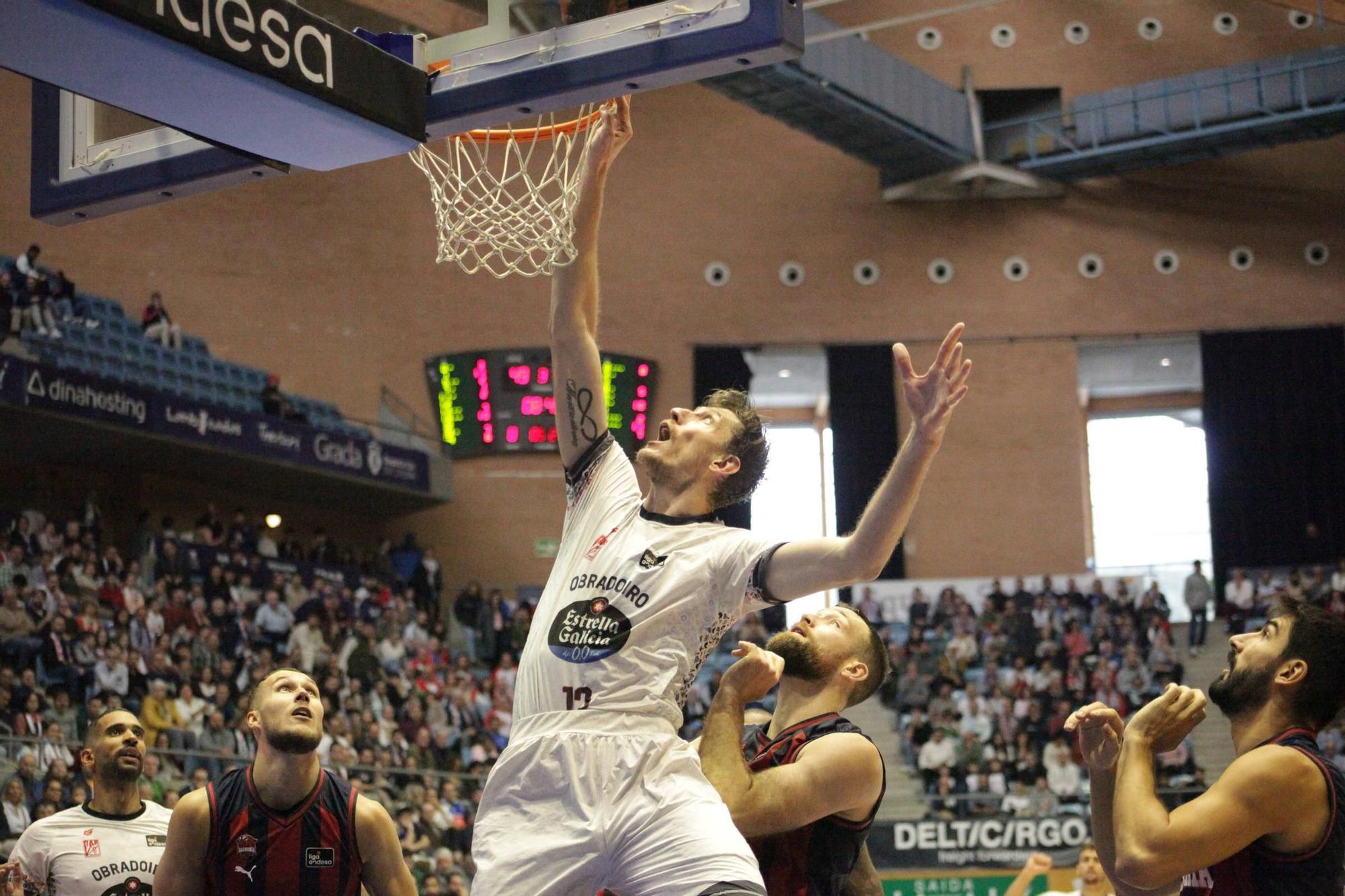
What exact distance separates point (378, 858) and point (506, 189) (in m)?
3.02

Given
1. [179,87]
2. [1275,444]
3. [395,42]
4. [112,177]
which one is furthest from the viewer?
[1275,444]

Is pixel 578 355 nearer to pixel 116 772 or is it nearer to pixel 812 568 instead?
pixel 812 568

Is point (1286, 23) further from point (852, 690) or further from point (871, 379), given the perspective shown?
point (852, 690)

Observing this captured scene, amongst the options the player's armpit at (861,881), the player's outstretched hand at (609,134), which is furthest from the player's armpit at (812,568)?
the player's outstretched hand at (609,134)

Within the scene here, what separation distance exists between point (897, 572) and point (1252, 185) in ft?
29.8

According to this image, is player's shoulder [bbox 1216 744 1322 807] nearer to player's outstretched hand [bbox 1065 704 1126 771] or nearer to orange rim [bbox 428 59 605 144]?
player's outstretched hand [bbox 1065 704 1126 771]

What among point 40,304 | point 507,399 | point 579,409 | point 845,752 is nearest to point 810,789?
point 845,752

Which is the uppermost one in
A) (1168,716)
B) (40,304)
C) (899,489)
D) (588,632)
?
(40,304)

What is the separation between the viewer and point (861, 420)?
2556cm

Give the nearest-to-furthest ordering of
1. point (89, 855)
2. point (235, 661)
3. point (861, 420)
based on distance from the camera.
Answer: point (89, 855) → point (235, 661) → point (861, 420)

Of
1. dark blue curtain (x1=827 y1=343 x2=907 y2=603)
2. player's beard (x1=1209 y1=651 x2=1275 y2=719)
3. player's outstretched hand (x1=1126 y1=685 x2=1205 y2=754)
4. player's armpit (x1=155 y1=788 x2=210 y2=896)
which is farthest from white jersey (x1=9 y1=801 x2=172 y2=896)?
dark blue curtain (x1=827 y1=343 x2=907 y2=603)

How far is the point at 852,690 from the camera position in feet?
15.9

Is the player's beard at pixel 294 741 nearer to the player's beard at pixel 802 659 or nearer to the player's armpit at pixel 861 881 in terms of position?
the player's beard at pixel 802 659

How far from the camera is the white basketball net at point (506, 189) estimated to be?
5969 mm
